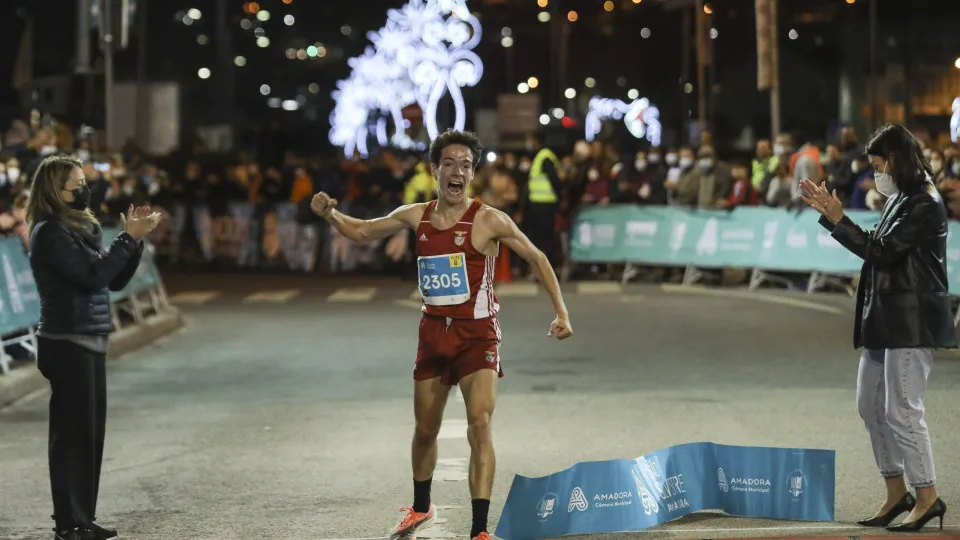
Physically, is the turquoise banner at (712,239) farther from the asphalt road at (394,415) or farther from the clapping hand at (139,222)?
the clapping hand at (139,222)

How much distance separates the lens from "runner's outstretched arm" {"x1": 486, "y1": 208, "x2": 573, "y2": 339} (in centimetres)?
734

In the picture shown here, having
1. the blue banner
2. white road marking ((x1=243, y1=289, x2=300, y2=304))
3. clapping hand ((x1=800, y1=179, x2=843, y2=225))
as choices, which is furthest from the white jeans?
white road marking ((x1=243, y1=289, x2=300, y2=304))

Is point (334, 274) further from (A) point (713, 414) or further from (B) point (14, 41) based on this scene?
(B) point (14, 41)

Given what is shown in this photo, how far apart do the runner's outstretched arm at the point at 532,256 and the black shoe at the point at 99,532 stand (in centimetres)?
233

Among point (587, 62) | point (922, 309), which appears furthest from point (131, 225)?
point (587, 62)

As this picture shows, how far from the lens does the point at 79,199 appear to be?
295 inches

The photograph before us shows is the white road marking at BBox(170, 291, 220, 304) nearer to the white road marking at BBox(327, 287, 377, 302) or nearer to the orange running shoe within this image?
the white road marking at BBox(327, 287, 377, 302)

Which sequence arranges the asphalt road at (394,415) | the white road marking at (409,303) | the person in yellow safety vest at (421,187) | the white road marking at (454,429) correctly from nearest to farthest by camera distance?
the asphalt road at (394,415)
the white road marking at (454,429)
the white road marking at (409,303)
the person in yellow safety vest at (421,187)

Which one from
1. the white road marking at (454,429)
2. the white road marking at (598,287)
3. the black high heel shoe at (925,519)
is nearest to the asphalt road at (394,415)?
the white road marking at (454,429)

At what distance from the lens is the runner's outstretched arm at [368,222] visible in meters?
7.56

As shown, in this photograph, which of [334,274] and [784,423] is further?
[334,274]

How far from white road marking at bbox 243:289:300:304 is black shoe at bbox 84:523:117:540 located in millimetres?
15275

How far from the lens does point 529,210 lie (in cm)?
2581

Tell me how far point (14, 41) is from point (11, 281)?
41089mm
